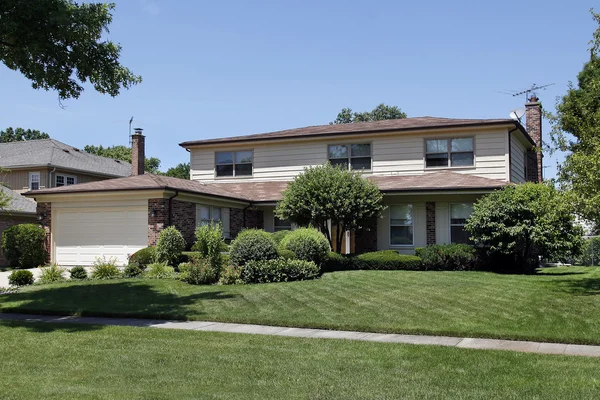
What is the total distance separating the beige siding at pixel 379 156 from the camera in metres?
23.4

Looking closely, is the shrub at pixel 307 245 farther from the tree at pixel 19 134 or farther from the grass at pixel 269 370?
the tree at pixel 19 134

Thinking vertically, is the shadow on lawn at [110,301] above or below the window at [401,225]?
below

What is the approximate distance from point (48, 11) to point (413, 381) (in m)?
11.1

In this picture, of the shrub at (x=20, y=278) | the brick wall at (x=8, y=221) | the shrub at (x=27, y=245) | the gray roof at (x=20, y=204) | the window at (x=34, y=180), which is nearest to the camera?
the shrub at (x=20, y=278)

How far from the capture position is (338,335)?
377 inches

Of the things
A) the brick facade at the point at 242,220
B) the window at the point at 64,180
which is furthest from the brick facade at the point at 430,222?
the window at the point at 64,180

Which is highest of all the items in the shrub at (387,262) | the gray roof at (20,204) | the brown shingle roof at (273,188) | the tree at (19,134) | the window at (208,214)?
the tree at (19,134)

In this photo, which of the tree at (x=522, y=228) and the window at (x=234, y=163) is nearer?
the tree at (x=522, y=228)

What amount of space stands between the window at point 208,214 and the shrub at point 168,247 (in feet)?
10.3

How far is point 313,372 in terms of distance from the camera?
6.86 m

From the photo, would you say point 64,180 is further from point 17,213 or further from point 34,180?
point 17,213

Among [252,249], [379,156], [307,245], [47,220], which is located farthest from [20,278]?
[379,156]

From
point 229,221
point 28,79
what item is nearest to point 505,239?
point 229,221

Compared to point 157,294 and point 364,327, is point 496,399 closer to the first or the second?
point 364,327
